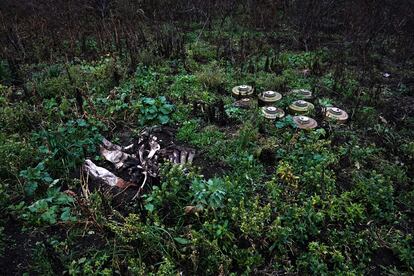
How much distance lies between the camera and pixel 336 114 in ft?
14.9

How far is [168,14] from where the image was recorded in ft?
27.6

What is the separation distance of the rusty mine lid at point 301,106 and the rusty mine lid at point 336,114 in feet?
0.82

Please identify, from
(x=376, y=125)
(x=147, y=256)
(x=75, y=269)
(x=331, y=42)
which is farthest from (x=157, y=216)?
(x=331, y=42)

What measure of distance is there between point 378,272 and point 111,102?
13.0 ft

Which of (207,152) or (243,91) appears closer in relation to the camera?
(207,152)

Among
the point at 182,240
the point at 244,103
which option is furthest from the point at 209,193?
the point at 244,103

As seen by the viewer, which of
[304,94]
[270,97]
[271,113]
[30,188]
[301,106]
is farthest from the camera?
[304,94]

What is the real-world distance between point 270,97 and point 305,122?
0.77 metres

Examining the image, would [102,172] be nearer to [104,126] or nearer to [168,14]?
[104,126]

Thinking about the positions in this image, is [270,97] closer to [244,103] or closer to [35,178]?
[244,103]

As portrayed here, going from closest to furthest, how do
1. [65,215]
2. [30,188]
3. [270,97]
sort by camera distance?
[65,215] → [30,188] → [270,97]

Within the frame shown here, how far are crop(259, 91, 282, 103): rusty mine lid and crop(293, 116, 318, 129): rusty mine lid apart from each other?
0.58 meters

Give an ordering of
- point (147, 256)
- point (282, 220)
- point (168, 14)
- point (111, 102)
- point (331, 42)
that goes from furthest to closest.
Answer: point (168, 14), point (331, 42), point (111, 102), point (282, 220), point (147, 256)

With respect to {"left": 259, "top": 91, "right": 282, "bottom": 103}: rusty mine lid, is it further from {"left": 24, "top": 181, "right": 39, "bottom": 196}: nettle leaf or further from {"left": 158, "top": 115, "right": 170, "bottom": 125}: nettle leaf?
{"left": 24, "top": 181, "right": 39, "bottom": 196}: nettle leaf
